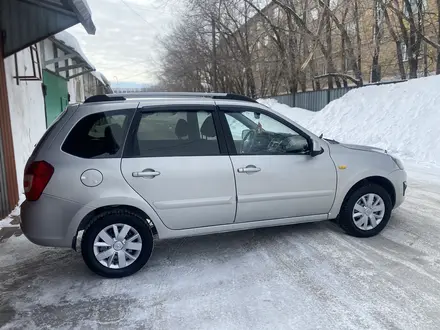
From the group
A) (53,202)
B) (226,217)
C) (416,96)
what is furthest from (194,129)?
(416,96)

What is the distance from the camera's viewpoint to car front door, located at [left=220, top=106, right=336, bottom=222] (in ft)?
13.0

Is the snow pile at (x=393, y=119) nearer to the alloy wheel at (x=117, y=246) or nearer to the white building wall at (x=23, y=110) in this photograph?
the alloy wheel at (x=117, y=246)

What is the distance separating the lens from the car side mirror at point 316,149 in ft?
13.7

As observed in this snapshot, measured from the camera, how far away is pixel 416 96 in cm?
→ 1114

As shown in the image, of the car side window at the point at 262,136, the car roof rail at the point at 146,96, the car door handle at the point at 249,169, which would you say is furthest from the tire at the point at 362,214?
the car roof rail at the point at 146,96

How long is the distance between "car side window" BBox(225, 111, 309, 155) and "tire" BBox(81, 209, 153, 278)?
1.36 m

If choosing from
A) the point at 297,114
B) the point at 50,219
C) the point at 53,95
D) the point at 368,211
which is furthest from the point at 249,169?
the point at 297,114

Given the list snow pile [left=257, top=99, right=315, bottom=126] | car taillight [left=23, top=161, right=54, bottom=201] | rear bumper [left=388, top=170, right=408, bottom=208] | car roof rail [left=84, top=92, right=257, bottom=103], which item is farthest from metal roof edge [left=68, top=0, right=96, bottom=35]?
snow pile [left=257, top=99, right=315, bottom=126]

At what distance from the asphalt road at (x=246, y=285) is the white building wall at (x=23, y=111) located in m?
2.52

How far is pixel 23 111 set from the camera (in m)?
7.09

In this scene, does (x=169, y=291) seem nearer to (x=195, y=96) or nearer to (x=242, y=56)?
(x=195, y=96)

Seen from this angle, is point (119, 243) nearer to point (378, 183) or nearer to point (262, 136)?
point (262, 136)

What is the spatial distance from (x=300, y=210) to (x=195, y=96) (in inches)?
71.9

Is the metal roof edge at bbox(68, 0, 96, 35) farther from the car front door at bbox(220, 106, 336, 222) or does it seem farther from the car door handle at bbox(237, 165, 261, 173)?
the car door handle at bbox(237, 165, 261, 173)
